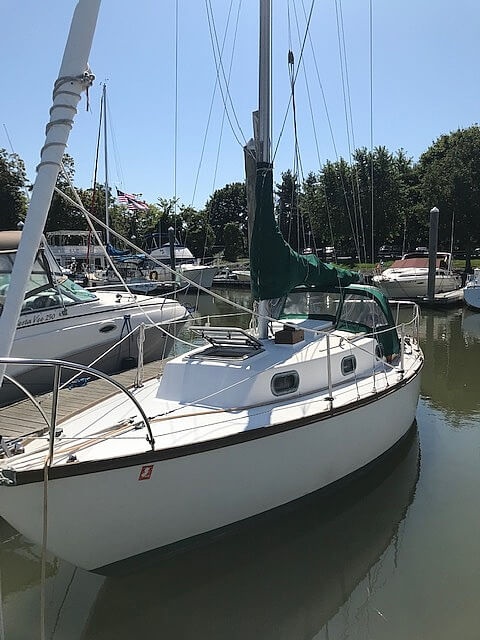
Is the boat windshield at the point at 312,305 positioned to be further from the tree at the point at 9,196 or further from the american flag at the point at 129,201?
the tree at the point at 9,196

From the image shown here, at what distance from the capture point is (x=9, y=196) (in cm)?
4056

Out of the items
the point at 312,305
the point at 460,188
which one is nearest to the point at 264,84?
the point at 312,305

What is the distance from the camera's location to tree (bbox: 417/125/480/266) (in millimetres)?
33938

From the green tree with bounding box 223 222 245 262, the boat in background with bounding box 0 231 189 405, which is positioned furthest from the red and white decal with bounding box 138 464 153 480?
the green tree with bounding box 223 222 245 262

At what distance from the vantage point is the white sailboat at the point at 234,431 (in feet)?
15.0

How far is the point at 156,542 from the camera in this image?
5090 mm

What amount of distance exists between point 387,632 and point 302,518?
1.71 metres

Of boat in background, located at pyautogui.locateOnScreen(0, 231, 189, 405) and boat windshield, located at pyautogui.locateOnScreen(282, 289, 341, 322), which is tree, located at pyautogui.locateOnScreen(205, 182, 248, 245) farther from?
boat windshield, located at pyautogui.locateOnScreen(282, 289, 341, 322)

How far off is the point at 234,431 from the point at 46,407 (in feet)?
11.1

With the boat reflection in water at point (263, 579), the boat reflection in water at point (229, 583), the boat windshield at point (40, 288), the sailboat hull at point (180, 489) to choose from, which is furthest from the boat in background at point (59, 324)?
the boat reflection in water at point (263, 579)

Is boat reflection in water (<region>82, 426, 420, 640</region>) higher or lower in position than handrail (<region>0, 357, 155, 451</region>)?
lower

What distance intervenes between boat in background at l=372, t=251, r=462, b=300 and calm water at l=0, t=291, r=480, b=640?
1993 centimetres

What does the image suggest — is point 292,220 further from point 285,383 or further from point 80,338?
point 285,383

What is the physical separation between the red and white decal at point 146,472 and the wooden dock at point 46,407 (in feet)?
5.32
